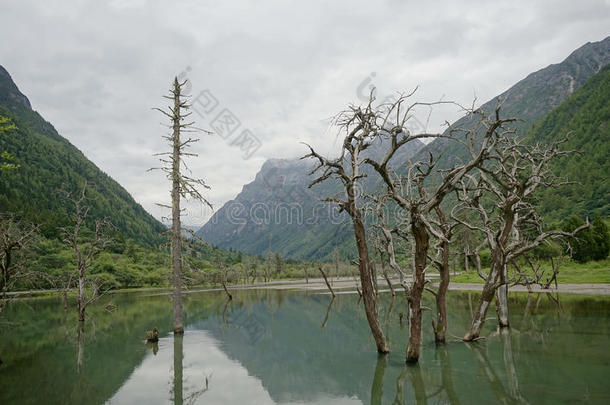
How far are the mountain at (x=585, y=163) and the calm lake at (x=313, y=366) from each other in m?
79.5

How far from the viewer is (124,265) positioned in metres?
94.7

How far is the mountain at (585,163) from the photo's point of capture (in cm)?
10585

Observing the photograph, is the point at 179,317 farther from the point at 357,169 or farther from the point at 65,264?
the point at 65,264

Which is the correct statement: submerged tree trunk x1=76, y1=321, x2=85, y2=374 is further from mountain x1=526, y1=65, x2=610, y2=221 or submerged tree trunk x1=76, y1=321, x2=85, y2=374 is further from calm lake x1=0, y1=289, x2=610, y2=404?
mountain x1=526, y1=65, x2=610, y2=221

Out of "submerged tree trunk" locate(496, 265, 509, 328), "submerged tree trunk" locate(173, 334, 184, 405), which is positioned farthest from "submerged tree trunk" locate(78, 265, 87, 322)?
"submerged tree trunk" locate(496, 265, 509, 328)

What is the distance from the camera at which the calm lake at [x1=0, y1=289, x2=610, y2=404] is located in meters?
11.6

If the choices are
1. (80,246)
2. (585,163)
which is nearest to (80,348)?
(80,246)

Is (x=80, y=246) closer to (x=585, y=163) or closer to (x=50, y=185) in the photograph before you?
(x=585, y=163)

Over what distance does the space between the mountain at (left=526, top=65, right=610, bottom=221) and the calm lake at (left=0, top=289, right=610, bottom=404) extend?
79.5m

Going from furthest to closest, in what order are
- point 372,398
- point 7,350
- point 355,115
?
point 7,350 < point 355,115 < point 372,398

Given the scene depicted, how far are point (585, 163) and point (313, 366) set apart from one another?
5264 inches

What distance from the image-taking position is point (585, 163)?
396ft

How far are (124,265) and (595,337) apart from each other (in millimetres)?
94327

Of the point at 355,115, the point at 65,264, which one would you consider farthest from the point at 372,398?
the point at 65,264
